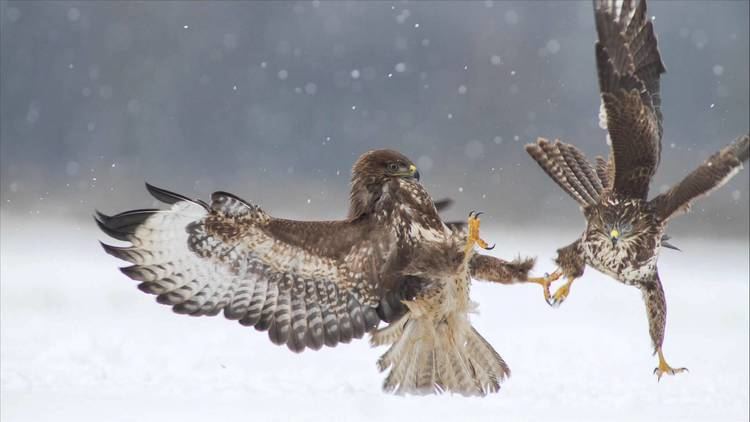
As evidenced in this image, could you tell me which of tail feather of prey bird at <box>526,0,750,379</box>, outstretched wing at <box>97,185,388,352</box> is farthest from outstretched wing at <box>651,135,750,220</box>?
outstretched wing at <box>97,185,388,352</box>

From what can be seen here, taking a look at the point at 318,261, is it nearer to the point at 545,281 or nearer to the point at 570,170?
the point at 545,281

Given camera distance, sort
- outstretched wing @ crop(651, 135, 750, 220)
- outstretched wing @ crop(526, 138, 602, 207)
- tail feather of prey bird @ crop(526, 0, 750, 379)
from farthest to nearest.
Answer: outstretched wing @ crop(526, 138, 602, 207) → tail feather of prey bird @ crop(526, 0, 750, 379) → outstretched wing @ crop(651, 135, 750, 220)

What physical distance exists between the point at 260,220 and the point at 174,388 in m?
1.17

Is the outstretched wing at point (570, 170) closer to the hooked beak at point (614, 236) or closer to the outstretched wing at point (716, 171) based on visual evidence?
the hooked beak at point (614, 236)

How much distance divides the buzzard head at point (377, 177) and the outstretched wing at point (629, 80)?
22.7 inches

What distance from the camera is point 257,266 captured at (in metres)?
2.41

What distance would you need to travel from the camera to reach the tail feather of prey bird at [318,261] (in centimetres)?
234

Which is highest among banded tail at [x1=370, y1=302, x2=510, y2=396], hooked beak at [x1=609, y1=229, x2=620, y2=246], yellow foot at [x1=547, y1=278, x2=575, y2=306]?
hooked beak at [x1=609, y1=229, x2=620, y2=246]

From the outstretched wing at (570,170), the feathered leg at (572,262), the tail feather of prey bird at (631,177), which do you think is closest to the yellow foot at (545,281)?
the tail feather of prey bird at (631,177)

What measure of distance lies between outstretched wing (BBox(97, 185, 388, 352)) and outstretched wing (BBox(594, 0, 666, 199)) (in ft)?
2.47

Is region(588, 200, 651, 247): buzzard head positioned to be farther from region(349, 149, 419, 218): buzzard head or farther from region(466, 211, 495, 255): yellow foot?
region(349, 149, 419, 218): buzzard head

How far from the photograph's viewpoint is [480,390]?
2662 mm

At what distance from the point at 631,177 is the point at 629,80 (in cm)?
30

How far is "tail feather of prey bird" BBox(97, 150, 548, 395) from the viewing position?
7.66ft
